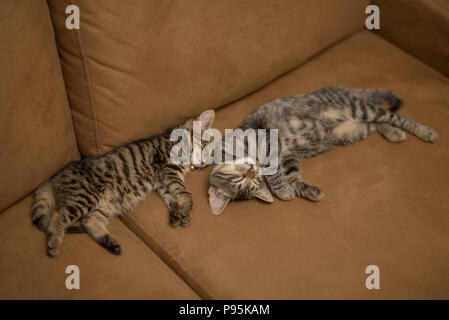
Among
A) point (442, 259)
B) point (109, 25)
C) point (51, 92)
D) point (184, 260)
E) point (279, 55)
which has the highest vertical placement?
point (109, 25)

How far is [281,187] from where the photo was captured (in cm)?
156

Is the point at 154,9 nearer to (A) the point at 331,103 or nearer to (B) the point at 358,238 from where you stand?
(A) the point at 331,103

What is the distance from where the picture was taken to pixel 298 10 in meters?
1.77

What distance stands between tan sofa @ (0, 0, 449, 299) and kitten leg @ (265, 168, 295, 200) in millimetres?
41

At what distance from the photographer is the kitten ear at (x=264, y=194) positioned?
1.55 meters

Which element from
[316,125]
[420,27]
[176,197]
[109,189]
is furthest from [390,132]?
[109,189]

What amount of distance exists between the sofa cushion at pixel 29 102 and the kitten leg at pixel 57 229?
0.16 m

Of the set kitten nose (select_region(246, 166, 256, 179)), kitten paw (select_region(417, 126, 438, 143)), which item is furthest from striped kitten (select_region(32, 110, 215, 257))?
kitten paw (select_region(417, 126, 438, 143))

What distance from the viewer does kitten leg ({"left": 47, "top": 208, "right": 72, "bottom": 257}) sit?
Answer: 52.5 inches

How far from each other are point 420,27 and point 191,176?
1345 millimetres

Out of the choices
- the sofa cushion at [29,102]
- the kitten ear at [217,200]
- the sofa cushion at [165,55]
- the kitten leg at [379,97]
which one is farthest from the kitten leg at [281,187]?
→ the sofa cushion at [29,102]

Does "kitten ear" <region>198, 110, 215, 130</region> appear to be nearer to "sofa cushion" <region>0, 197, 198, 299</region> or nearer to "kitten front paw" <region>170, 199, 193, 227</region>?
"kitten front paw" <region>170, 199, 193, 227</region>
